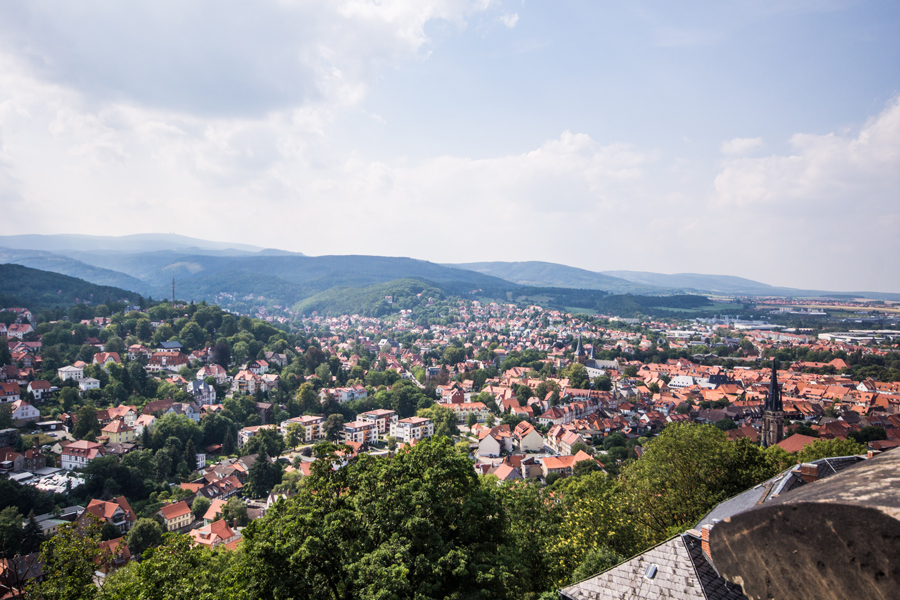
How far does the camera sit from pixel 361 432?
4512cm

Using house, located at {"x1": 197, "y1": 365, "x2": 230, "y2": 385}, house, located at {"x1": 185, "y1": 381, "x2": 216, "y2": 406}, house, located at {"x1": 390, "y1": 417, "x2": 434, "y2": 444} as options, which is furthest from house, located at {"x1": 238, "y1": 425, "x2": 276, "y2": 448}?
house, located at {"x1": 197, "y1": 365, "x2": 230, "y2": 385}

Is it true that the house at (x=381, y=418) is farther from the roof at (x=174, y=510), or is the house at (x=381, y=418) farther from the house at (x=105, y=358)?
the house at (x=105, y=358)

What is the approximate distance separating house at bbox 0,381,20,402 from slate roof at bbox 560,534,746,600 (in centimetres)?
4935

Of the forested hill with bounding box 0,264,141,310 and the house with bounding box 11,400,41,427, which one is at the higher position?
the forested hill with bounding box 0,264,141,310

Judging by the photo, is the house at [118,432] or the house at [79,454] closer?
the house at [79,454]

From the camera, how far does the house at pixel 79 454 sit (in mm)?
33344

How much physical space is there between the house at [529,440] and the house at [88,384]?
126ft

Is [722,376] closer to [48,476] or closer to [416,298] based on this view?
[48,476]

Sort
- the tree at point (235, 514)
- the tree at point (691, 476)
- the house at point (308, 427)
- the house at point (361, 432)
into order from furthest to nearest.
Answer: the house at point (308, 427), the house at point (361, 432), the tree at point (235, 514), the tree at point (691, 476)

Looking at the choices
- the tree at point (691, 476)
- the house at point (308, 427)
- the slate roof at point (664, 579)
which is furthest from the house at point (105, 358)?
the slate roof at point (664, 579)

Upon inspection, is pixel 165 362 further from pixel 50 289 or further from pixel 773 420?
pixel 773 420

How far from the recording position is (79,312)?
210 ft

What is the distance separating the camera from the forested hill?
7612 centimetres

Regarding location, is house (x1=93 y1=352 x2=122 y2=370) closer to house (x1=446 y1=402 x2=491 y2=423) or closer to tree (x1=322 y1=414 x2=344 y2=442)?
tree (x1=322 y1=414 x2=344 y2=442)
